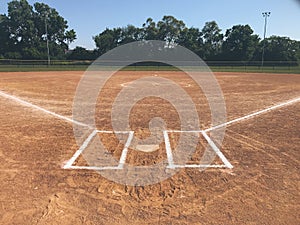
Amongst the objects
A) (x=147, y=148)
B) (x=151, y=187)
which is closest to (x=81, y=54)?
(x=147, y=148)

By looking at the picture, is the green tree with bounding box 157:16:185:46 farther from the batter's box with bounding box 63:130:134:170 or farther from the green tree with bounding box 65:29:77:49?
the batter's box with bounding box 63:130:134:170

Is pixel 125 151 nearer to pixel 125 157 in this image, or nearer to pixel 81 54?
pixel 125 157

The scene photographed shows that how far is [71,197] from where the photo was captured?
3.17 metres

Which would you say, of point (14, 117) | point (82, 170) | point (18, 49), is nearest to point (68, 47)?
point (18, 49)

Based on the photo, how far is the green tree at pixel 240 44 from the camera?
170ft

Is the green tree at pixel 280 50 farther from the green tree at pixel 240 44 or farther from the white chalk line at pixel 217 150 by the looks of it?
the white chalk line at pixel 217 150

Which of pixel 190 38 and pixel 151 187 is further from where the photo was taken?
pixel 190 38

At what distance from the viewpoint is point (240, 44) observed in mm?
52844

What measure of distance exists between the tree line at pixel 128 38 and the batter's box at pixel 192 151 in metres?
48.3

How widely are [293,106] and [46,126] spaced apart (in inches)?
365

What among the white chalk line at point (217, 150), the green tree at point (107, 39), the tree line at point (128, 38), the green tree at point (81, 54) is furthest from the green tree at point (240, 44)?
the white chalk line at point (217, 150)

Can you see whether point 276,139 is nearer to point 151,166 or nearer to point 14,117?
point 151,166

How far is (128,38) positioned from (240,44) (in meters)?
27.7

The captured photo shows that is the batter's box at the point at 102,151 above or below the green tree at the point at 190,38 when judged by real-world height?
below
